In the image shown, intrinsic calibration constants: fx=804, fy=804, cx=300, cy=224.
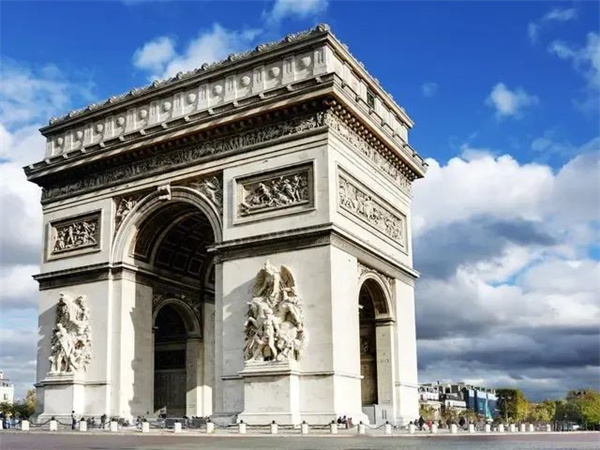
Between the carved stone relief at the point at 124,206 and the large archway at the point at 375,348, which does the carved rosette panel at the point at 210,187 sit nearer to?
the carved stone relief at the point at 124,206

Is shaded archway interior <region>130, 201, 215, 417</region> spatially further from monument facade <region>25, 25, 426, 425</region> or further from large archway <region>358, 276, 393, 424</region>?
large archway <region>358, 276, 393, 424</region>

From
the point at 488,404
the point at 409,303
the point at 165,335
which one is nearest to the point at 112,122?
the point at 165,335

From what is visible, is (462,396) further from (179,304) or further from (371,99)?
(371,99)

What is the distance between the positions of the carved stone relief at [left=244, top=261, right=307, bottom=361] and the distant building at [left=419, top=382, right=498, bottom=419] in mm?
127837

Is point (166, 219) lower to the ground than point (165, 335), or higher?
higher

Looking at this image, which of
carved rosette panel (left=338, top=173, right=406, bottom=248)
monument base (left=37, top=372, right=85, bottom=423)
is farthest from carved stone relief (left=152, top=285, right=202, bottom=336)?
carved rosette panel (left=338, top=173, right=406, bottom=248)

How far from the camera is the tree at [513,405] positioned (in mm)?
112562

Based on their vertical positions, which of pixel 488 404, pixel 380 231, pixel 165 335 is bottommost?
pixel 488 404

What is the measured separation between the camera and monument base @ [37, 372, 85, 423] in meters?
32.4

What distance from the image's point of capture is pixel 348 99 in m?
29.1

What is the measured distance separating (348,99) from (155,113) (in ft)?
29.5

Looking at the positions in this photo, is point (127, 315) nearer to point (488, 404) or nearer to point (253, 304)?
point (253, 304)

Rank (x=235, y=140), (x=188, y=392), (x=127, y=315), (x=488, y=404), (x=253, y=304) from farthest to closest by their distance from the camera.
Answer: (x=488, y=404), (x=188, y=392), (x=127, y=315), (x=235, y=140), (x=253, y=304)

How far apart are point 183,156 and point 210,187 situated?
197 centimetres
